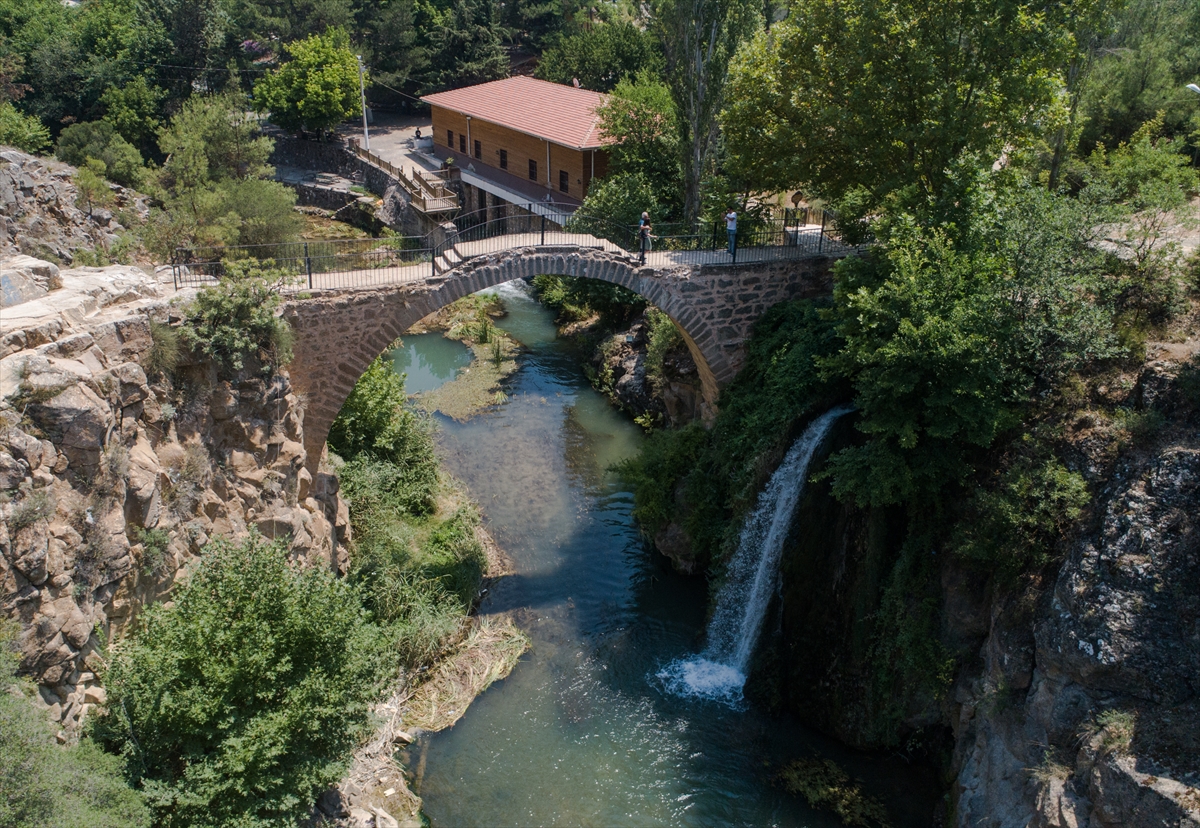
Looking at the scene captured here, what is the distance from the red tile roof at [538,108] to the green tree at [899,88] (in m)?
13.5

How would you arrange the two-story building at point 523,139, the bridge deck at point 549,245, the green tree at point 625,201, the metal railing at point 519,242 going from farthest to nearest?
the two-story building at point 523,139, the green tree at point 625,201, the metal railing at point 519,242, the bridge deck at point 549,245

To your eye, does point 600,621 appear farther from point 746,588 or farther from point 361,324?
point 361,324

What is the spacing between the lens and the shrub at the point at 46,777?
33.6ft

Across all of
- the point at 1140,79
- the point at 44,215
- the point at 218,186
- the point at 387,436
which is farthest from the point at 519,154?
the point at 1140,79

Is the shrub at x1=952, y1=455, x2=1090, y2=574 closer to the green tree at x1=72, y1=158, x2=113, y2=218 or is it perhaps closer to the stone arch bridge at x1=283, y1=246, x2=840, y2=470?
the stone arch bridge at x1=283, y1=246, x2=840, y2=470

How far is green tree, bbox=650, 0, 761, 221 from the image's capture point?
2656 cm

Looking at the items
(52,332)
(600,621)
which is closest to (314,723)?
(52,332)

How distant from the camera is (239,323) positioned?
1688cm

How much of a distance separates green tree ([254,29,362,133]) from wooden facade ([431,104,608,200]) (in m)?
6.84

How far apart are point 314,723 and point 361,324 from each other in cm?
891

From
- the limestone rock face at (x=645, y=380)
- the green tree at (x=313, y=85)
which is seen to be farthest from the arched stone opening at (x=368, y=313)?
the green tree at (x=313, y=85)

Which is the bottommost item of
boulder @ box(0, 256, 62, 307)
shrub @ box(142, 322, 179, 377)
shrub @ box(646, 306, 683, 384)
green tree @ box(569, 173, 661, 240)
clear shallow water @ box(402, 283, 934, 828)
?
clear shallow water @ box(402, 283, 934, 828)

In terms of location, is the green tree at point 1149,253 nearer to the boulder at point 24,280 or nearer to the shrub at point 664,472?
the shrub at point 664,472

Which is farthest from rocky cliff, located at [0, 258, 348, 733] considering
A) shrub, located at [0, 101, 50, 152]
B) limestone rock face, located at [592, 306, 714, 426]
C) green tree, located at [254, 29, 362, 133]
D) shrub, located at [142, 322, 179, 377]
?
green tree, located at [254, 29, 362, 133]
